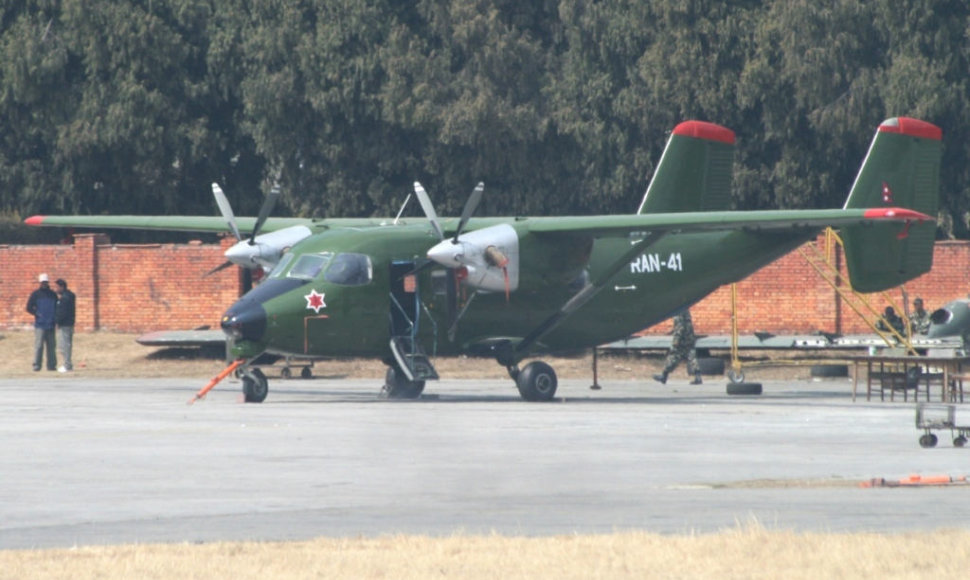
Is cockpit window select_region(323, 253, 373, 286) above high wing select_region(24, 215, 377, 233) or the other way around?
the other way around

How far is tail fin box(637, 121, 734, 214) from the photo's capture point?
28578 mm

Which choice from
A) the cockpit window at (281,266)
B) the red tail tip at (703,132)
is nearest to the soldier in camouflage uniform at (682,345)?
the red tail tip at (703,132)

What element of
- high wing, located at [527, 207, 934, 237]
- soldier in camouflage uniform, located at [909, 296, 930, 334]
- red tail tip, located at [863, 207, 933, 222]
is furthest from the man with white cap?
red tail tip, located at [863, 207, 933, 222]

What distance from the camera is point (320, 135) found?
49250 millimetres

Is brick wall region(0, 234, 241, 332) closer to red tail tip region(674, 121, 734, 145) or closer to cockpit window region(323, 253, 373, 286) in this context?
red tail tip region(674, 121, 734, 145)

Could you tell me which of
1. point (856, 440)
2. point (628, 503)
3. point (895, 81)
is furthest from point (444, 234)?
point (895, 81)

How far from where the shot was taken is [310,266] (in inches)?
979

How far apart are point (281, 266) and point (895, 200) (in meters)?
10.4

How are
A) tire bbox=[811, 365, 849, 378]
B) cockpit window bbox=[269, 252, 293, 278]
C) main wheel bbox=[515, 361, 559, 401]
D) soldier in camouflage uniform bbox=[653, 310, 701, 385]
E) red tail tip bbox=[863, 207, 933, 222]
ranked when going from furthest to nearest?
tire bbox=[811, 365, 849, 378] → soldier in camouflage uniform bbox=[653, 310, 701, 385] → main wheel bbox=[515, 361, 559, 401] → cockpit window bbox=[269, 252, 293, 278] → red tail tip bbox=[863, 207, 933, 222]

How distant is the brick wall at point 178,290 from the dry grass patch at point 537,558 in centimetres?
2746

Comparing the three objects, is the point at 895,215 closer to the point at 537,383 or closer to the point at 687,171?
the point at 687,171

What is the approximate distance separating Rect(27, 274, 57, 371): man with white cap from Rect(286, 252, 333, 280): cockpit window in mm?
10703

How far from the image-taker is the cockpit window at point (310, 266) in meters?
24.8

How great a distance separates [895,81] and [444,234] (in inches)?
793
